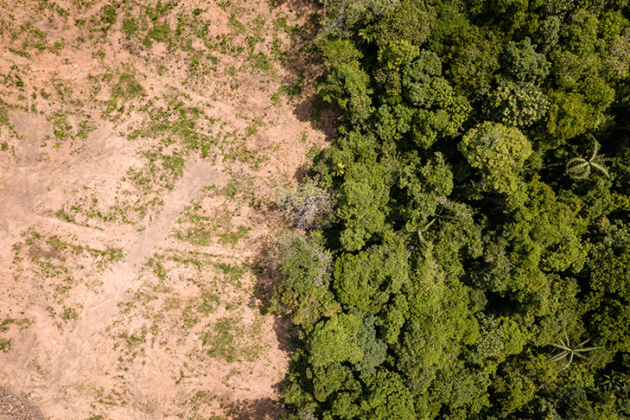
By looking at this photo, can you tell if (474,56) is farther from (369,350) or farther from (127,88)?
(127,88)

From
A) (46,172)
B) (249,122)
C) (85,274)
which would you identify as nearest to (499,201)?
(249,122)

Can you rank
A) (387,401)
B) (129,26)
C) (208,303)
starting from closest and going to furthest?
(387,401)
(129,26)
(208,303)

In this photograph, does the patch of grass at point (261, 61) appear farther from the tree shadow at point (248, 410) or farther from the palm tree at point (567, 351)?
the palm tree at point (567, 351)

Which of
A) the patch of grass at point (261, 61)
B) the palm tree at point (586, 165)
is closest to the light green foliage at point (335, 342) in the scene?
the palm tree at point (586, 165)

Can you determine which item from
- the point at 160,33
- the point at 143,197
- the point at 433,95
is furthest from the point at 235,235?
the point at 433,95

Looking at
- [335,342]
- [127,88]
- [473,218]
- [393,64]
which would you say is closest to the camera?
[393,64]

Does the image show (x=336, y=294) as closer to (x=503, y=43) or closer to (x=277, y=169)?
(x=277, y=169)
